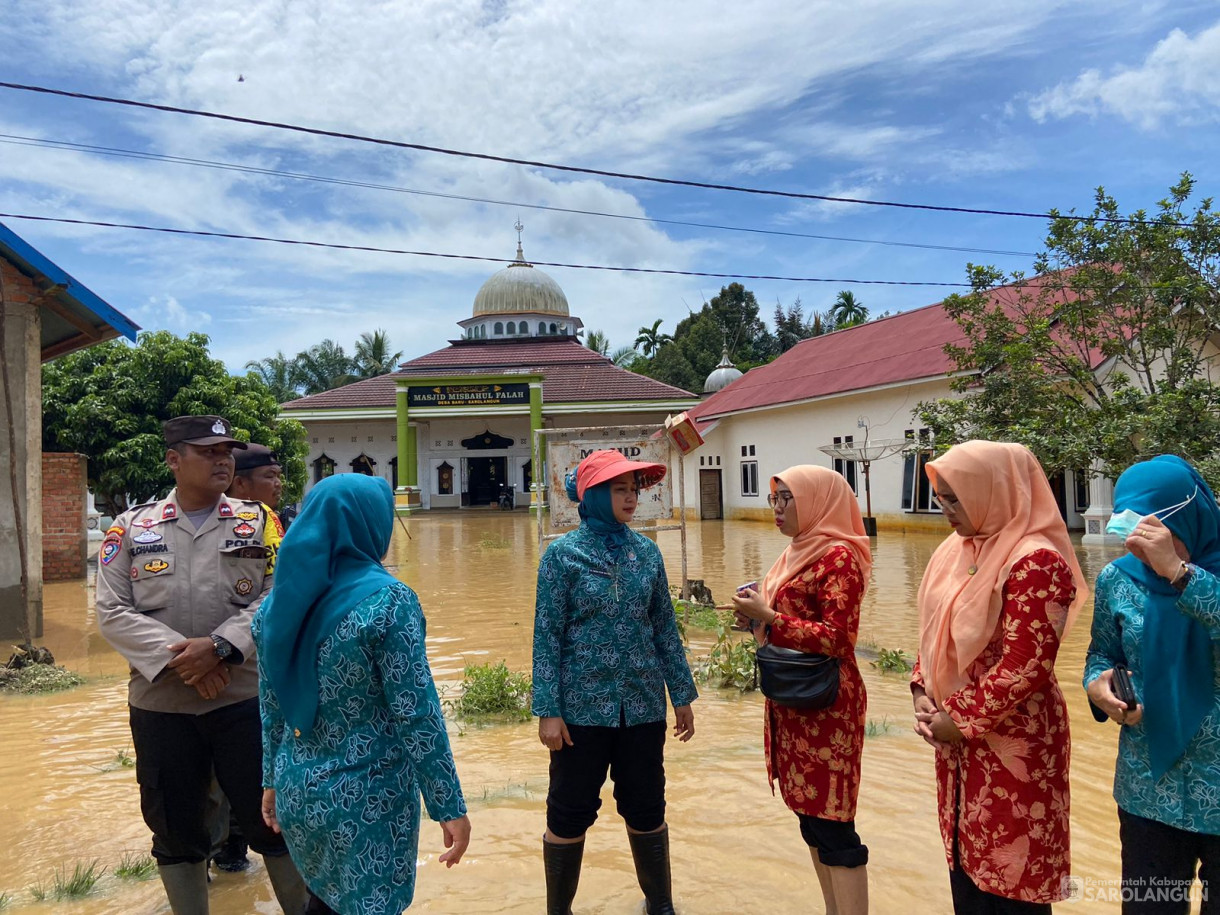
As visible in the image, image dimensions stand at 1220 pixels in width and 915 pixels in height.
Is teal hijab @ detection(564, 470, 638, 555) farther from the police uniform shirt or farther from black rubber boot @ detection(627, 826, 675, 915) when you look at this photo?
the police uniform shirt

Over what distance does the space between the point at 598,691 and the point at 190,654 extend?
1344 mm

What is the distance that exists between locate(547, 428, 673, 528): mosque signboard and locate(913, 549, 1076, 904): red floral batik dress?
6544mm

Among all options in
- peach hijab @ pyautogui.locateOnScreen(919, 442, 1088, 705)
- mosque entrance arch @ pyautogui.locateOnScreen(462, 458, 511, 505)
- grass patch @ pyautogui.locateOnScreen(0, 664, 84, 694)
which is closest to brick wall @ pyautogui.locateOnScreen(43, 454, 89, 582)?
grass patch @ pyautogui.locateOnScreen(0, 664, 84, 694)

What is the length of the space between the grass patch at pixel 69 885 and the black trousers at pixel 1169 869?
372 cm

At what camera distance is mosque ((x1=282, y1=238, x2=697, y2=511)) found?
108 feet

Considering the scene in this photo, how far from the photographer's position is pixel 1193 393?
10000 mm

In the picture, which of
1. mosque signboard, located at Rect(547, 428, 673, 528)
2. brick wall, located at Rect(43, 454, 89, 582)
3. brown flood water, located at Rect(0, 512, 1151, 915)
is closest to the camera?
brown flood water, located at Rect(0, 512, 1151, 915)

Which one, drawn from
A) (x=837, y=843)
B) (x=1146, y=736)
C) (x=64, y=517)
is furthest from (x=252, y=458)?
(x=64, y=517)

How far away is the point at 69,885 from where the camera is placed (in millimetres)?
3482

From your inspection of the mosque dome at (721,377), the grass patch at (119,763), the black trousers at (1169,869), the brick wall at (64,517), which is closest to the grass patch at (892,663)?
the black trousers at (1169,869)

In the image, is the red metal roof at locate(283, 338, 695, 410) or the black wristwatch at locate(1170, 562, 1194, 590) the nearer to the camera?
the black wristwatch at locate(1170, 562, 1194, 590)

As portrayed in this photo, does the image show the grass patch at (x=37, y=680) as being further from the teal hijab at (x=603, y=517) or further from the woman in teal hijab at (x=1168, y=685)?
the woman in teal hijab at (x=1168, y=685)

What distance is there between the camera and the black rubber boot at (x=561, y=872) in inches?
120

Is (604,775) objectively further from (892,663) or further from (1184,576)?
(892,663)
